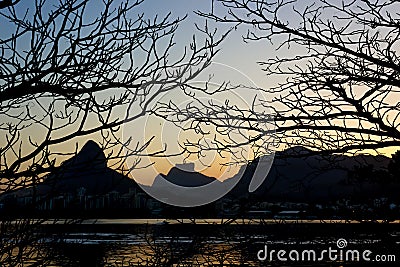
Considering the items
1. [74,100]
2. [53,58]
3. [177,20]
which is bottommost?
[74,100]

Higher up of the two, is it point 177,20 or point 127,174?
point 177,20

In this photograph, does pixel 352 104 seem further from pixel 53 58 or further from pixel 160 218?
pixel 53 58

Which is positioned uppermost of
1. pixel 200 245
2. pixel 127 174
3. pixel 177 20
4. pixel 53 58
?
pixel 177 20

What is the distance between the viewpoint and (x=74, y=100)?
11.1 feet

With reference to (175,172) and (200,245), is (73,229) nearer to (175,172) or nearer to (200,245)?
(200,245)

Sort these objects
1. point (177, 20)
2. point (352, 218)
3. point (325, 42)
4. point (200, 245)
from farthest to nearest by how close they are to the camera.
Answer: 1. point (325, 42)
2. point (352, 218)
3. point (177, 20)
4. point (200, 245)

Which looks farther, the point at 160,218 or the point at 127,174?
the point at 160,218

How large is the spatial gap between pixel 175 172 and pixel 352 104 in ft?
5.00

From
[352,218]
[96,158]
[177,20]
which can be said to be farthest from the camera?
[352,218]

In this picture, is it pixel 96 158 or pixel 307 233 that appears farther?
pixel 307 233

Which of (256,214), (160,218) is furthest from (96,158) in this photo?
(256,214)

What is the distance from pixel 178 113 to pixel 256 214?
3.40ft

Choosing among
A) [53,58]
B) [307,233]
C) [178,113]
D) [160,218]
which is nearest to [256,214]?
[307,233]

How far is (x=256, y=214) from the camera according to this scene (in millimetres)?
4340
